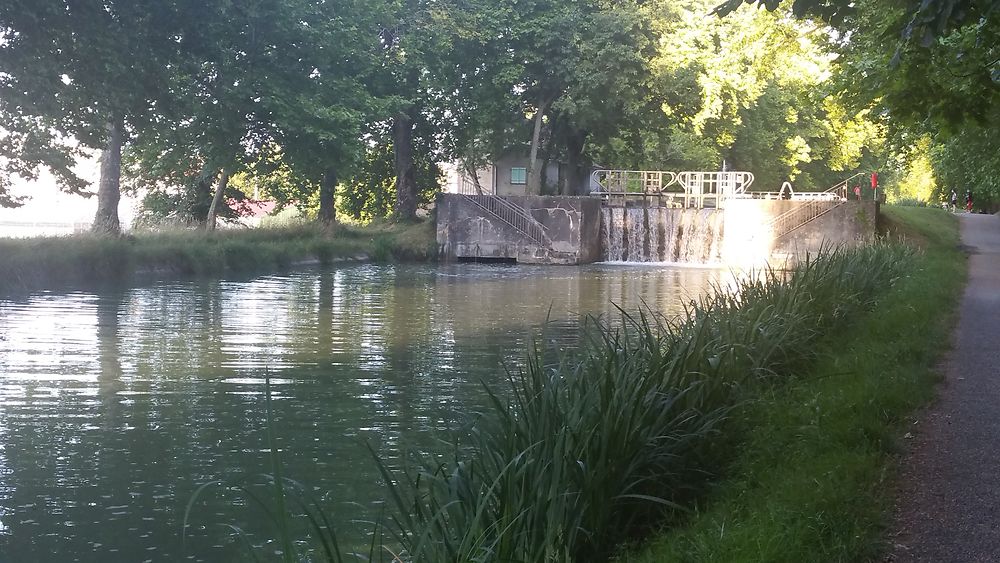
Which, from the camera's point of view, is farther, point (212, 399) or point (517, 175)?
point (517, 175)

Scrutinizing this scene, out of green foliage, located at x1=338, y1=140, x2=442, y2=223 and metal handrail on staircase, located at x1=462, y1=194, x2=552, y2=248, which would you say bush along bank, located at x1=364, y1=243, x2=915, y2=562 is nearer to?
metal handrail on staircase, located at x1=462, y1=194, x2=552, y2=248

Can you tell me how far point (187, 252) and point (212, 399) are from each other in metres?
18.4

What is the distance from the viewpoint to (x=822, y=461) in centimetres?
649

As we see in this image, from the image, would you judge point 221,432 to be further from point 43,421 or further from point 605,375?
point 605,375

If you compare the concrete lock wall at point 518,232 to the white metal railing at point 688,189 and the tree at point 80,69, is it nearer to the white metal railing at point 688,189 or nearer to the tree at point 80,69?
the white metal railing at point 688,189

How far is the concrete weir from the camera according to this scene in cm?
3966

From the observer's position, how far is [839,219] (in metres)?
37.6

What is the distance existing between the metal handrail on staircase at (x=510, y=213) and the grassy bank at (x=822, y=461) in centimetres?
2912

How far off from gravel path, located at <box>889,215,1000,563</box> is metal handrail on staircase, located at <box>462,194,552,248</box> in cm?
2983

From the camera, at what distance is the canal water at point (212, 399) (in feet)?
23.0

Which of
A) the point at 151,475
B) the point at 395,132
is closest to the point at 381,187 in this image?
the point at 395,132

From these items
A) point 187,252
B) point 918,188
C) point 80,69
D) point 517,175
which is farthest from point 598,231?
point 918,188

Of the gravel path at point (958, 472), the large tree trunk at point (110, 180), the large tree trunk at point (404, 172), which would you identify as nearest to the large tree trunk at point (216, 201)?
Result: the large tree trunk at point (110, 180)

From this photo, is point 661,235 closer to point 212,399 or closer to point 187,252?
point 187,252
